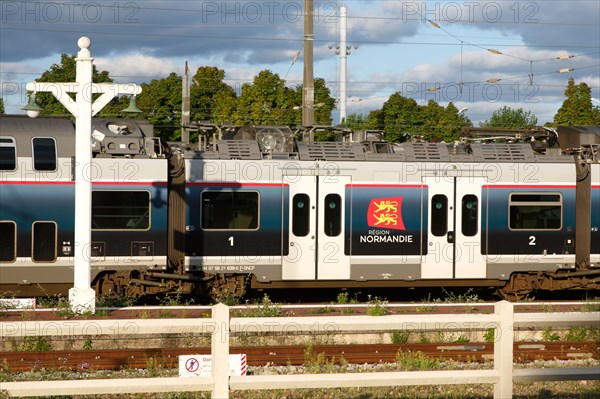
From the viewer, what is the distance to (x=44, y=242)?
17656 millimetres

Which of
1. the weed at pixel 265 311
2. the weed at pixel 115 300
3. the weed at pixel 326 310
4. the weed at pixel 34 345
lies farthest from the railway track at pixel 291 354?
the weed at pixel 115 300

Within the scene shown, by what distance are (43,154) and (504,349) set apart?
11948 millimetres

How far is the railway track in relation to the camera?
42.0 ft

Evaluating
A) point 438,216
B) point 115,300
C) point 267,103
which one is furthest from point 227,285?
point 267,103

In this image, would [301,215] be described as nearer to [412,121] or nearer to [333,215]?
[333,215]

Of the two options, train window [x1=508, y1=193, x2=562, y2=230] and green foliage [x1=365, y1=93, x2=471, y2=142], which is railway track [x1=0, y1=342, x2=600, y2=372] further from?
green foliage [x1=365, y1=93, x2=471, y2=142]

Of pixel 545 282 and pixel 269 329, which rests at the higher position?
pixel 269 329

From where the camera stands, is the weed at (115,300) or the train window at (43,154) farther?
the train window at (43,154)

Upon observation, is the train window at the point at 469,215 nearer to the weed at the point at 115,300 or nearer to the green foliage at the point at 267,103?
the weed at the point at 115,300

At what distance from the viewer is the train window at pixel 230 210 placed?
18.5 meters

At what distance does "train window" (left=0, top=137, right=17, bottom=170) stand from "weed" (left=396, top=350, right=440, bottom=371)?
8710mm

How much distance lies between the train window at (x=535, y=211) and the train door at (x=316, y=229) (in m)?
3.88

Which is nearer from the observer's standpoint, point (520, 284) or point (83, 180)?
point (83, 180)

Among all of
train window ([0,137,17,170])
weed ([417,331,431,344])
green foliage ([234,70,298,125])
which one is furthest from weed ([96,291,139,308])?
green foliage ([234,70,298,125])
